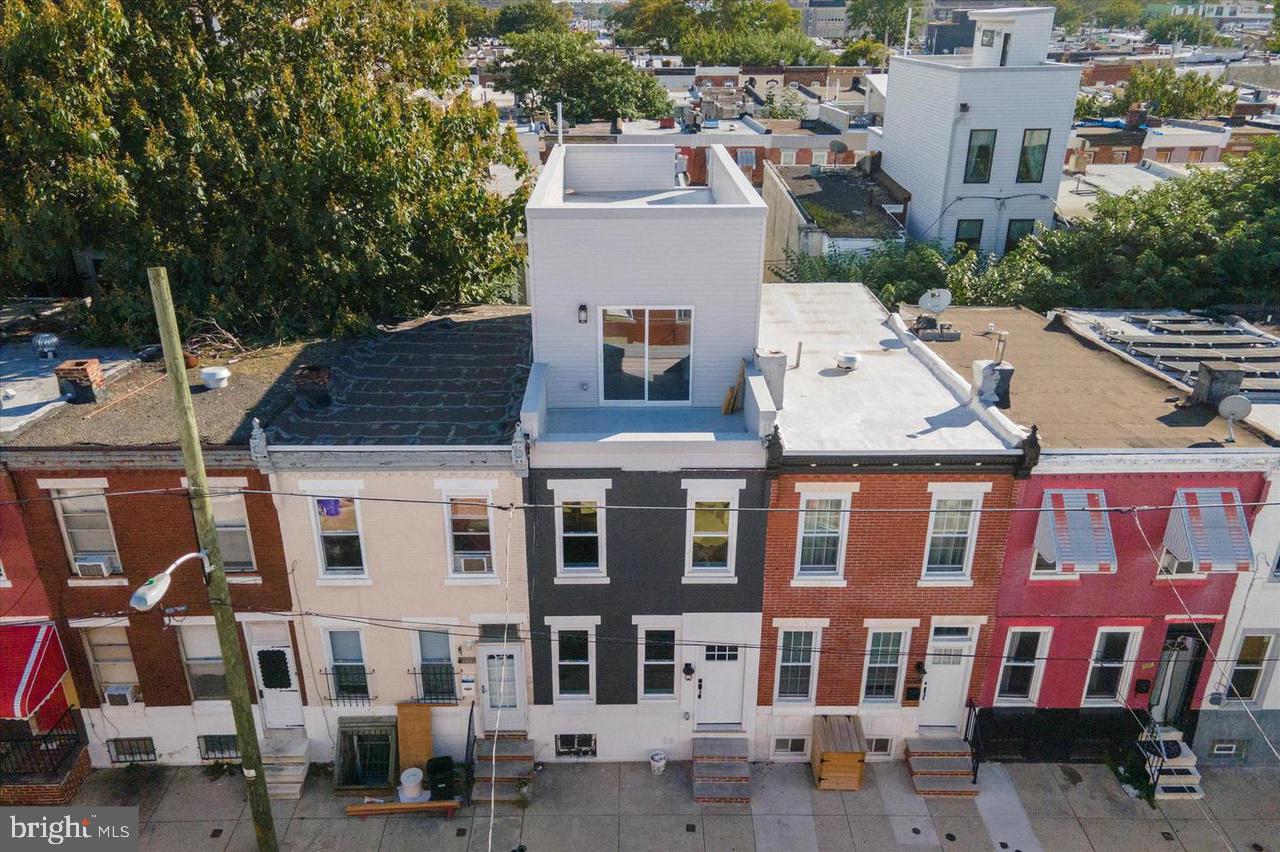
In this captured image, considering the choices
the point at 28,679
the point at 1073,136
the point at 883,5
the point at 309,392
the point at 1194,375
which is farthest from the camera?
the point at 883,5

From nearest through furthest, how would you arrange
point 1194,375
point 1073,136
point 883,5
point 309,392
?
point 309,392 < point 1194,375 < point 1073,136 < point 883,5

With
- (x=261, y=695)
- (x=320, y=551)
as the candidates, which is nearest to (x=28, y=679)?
(x=261, y=695)

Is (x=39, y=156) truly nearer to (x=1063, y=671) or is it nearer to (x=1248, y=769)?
(x=1063, y=671)

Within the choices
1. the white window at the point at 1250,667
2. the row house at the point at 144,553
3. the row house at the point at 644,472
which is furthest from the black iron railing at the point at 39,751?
the white window at the point at 1250,667

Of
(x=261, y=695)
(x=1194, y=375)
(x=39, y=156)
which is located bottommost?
(x=261, y=695)

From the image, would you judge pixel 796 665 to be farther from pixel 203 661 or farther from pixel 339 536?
pixel 203 661

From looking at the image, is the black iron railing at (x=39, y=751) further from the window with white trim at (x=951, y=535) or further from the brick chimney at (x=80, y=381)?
the window with white trim at (x=951, y=535)

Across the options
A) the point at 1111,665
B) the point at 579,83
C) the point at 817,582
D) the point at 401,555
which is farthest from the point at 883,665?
the point at 579,83
